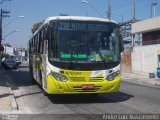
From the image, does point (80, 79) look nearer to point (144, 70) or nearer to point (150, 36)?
point (144, 70)

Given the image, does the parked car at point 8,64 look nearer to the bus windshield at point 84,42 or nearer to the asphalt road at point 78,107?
the asphalt road at point 78,107

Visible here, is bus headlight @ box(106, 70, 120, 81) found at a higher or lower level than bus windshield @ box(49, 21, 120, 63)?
lower

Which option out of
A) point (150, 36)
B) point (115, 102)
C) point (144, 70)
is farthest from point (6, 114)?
point (150, 36)

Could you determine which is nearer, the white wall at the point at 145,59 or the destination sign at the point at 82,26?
the destination sign at the point at 82,26

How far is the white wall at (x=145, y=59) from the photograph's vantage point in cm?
4350

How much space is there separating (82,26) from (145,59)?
3246 centimetres

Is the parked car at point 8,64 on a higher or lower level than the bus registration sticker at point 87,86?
lower

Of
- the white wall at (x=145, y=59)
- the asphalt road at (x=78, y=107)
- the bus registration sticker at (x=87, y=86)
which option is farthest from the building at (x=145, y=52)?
the bus registration sticker at (x=87, y=86)

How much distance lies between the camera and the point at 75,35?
14.5 m

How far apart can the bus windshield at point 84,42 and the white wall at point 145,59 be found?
28410mm

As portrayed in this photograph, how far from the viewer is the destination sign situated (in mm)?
14516

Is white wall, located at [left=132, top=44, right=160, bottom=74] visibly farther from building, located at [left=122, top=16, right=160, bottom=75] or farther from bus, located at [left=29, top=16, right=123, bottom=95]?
bus, located at [left=29, top=16, right=123, bottom=95]

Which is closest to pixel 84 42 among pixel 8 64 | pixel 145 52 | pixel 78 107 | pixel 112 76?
pixel 112 76

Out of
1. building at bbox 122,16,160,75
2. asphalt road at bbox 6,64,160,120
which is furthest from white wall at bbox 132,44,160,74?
asphalt road at bbox 6,64,160,120
